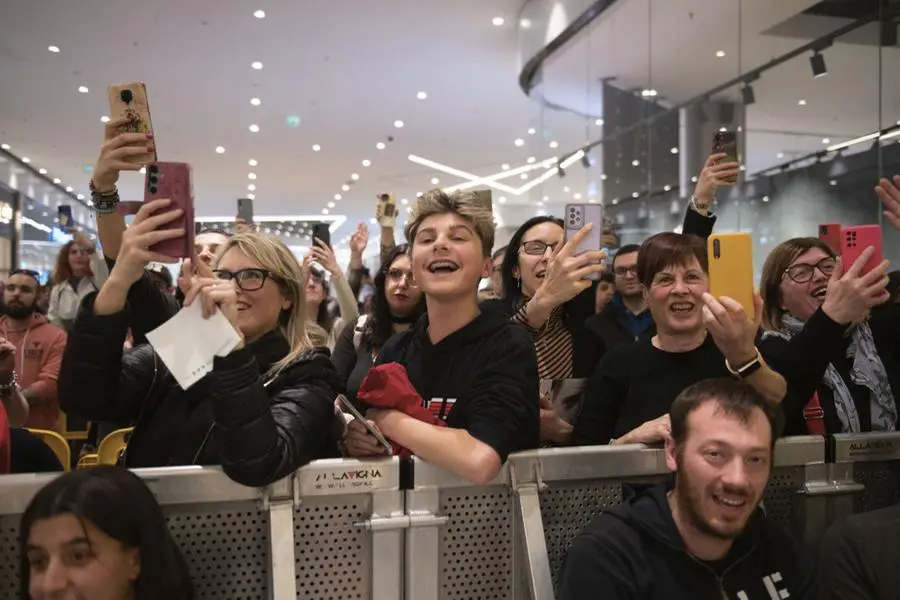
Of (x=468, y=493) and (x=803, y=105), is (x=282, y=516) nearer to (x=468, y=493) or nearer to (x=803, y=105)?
(x=468, y=493)

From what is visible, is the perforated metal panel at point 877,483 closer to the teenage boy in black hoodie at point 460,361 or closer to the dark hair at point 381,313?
the teenage boy in black hoodie at point 460,361

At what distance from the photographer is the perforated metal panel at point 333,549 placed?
5.02ft

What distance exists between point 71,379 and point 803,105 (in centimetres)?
578

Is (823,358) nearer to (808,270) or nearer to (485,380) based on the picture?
(808,270)

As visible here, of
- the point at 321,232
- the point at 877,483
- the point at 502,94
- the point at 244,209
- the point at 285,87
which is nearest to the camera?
the point at 877,483

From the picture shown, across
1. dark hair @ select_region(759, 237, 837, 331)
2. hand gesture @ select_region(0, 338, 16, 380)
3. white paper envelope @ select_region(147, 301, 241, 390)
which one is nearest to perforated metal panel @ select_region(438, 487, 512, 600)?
white paper envelope @ select_region(147, 301, 241, 390)

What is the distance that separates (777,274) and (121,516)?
→ 2.01 meters

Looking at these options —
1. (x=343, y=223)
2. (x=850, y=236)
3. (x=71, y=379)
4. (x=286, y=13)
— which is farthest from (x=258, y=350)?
(x=343, y=223)

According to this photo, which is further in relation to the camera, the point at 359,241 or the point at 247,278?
the point at 359,241

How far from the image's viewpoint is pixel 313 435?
5.07 feet

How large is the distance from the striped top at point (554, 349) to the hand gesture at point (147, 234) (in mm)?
1293

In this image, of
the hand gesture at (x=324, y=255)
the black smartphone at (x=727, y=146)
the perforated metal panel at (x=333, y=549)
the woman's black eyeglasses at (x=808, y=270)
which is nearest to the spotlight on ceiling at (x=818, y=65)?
the black smartphone at (x=727, y=146)

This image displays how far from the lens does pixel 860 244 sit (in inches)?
71.2

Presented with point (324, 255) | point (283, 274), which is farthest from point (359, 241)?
point (283, 274)
